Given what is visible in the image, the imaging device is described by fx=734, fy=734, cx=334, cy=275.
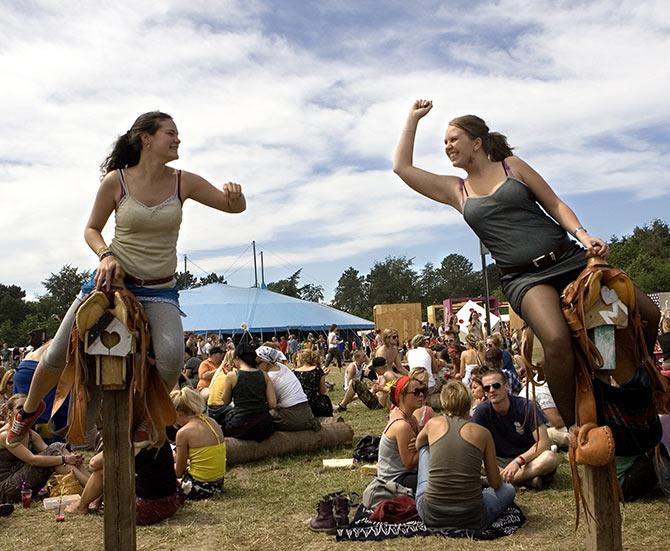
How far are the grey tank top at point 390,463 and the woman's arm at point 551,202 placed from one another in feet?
11.1

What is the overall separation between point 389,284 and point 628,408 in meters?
121

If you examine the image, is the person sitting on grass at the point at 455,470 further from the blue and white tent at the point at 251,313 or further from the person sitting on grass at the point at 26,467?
the blue and white tent at the point at 251,313

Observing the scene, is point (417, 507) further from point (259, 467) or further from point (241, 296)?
point (241, 296)

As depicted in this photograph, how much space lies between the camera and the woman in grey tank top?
12.4 ft

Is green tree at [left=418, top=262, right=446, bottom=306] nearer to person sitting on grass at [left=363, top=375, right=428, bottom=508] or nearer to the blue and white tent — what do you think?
the blue and white tent

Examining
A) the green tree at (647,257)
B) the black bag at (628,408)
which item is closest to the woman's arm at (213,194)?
the black bag at (628,408)

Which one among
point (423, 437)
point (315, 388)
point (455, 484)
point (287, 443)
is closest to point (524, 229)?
point (455, 484)

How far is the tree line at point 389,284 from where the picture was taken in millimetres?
58272

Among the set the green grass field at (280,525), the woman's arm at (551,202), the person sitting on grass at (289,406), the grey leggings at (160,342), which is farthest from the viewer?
the person sitting on grass at (289,406)

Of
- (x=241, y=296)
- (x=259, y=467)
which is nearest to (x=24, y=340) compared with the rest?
(x=241, y=296)

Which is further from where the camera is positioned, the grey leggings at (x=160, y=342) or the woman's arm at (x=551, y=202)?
the grey leggings at (x=160, y=342)

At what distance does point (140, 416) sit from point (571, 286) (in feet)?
8.38

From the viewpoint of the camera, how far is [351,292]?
446 feet

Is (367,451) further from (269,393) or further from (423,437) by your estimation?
(423,437)
